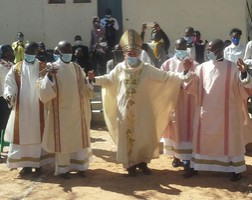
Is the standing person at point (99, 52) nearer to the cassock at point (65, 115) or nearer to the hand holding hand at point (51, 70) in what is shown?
the cassock at point (65, 115)

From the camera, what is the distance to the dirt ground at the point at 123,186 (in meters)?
6.89

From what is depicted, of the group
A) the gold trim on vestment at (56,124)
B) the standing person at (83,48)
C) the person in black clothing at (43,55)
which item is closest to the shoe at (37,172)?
the gold trim on vestment at (56,124)

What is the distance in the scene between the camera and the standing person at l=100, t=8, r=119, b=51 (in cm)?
1523

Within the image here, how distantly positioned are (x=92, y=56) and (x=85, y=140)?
24.4 ft

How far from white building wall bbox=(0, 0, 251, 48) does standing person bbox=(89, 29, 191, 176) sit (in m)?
8.66

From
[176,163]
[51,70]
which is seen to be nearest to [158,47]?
[176,163]

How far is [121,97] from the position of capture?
7.60 metres

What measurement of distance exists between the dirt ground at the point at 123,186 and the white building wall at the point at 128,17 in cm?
857

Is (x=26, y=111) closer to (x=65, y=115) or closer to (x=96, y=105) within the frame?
(x=65, y=115)

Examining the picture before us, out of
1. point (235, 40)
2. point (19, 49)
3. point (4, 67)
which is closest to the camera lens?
point (4, 67)

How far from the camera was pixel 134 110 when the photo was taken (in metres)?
7.54

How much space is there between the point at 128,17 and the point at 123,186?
9.72 meters

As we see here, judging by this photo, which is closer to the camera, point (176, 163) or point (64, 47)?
point (64, 47)

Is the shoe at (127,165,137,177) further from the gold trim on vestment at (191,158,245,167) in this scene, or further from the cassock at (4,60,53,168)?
the cassock at (4,60,53,168)
